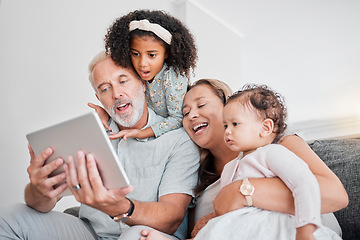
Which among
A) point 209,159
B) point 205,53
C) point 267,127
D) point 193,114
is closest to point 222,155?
point 209,159

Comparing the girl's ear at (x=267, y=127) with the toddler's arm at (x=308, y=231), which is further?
the girl's ear at (x=267, y=127)

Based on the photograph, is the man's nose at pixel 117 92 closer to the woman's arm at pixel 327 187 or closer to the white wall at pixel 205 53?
the woman's arm at pixel 327 187

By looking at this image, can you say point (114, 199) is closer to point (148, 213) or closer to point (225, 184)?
point (148, 213)

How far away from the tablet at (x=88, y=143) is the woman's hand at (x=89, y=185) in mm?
19

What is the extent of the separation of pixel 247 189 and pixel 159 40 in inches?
38.1

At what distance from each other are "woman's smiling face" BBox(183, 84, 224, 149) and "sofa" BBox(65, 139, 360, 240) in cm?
44

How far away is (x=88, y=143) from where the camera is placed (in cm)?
107

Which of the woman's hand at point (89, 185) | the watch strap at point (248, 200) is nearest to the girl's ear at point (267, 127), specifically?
the watch strap at point (248, 200)

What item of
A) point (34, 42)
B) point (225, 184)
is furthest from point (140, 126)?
point (34, 42)

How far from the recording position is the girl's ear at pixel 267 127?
48.3 inches

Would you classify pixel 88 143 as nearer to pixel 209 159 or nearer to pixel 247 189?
pixel 247 189

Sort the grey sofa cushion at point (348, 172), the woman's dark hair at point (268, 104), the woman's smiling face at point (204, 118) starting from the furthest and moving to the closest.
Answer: the woman's smiling face at point (204, 118)
the grey sofa cushion at point (348, 172)
the woman's dark hair at point (268, 104)

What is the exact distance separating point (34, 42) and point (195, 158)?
2.08 meters

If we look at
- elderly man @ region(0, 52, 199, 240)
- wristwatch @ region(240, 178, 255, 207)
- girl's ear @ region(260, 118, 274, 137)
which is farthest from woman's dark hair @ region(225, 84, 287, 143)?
elderly man @ region(0, 52, 199, 240)
